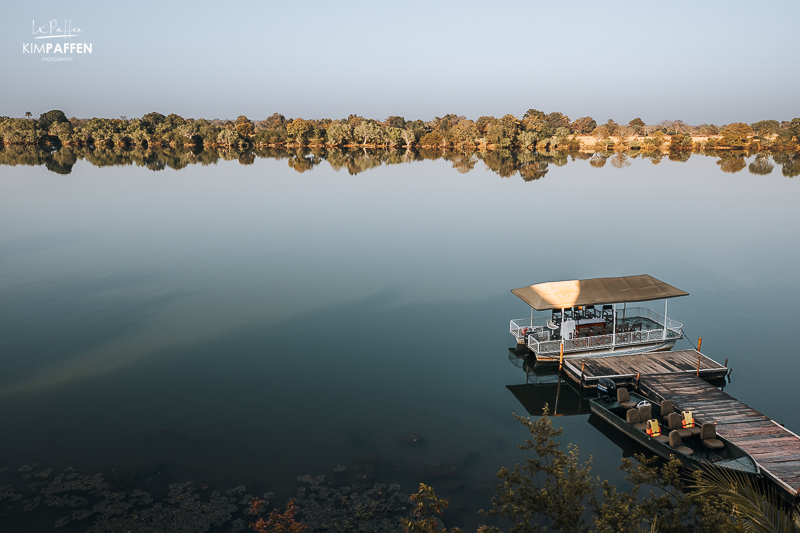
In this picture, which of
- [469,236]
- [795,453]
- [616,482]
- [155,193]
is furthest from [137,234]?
[795,453]

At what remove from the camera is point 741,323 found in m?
31.8

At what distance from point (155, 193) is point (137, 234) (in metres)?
27.7

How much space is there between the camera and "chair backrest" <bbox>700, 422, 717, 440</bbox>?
1900cm

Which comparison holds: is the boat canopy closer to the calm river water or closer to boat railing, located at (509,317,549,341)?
boat railing, located at (509,317,549,341)

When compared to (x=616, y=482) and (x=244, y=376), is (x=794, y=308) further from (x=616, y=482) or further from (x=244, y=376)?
(x=244, y=376)

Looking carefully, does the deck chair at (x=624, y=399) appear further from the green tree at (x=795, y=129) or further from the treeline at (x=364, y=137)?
the green tree at (x=795, y=129)

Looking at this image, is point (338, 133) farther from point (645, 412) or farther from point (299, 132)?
point (645, 412)

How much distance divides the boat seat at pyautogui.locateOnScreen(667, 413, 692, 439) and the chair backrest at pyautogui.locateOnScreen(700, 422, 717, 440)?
0.45 m

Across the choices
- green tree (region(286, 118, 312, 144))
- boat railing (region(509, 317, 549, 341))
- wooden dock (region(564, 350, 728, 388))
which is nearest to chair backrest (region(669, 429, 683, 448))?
wooden dock (region(564, 350, 728, 388))

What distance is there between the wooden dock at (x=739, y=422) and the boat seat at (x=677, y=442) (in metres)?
2.00

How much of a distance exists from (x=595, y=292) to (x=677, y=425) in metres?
8.79

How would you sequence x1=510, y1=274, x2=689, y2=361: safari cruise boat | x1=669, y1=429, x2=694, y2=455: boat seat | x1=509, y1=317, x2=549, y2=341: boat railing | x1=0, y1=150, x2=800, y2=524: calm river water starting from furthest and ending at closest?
x1=509, y1=317, x2=549, y2=341: boat railing < x1=510, y1=274, x2=689, y2=361: safari cruise boat < x1=0, y1=150, x2=800, y2=524: calm river water < x1=669, y1=429, x2=694, y2=455: boat seat

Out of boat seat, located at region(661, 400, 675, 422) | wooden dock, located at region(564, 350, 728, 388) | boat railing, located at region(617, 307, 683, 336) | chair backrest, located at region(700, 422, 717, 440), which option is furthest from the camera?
boat railing, located at region(617, 307, 683, 336)

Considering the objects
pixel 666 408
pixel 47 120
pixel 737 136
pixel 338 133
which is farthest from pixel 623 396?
pixel 47 120
